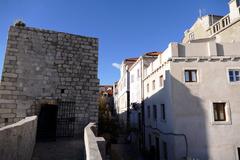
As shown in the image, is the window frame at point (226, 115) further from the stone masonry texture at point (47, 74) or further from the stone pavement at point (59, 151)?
the stone pavement at point (59, 151)

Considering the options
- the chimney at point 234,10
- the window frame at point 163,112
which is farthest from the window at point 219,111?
the chimney at point 234,10

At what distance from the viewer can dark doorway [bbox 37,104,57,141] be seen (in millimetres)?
9964

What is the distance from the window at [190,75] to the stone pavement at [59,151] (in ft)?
32.5

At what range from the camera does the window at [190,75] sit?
47.6 feet

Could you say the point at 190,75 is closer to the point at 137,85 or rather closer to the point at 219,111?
the point at 219,111

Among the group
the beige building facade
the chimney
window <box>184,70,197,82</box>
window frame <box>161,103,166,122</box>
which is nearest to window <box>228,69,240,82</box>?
window <box>184,70,197,82</box>

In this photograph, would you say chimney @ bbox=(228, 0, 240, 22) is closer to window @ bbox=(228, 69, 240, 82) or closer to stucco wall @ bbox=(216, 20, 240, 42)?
stucco wall @ bbox=(216, 20, 240, 42)

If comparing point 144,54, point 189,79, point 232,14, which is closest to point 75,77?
point 189,79

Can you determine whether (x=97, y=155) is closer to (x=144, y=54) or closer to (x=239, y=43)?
(x=239, y=43)

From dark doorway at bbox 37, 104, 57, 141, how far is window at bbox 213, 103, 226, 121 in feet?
36.8

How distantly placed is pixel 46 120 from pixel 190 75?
10.6 metres

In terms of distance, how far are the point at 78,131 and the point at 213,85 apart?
10333 mm

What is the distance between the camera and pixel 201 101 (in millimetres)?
14062

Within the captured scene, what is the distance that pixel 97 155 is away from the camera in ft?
10.6
